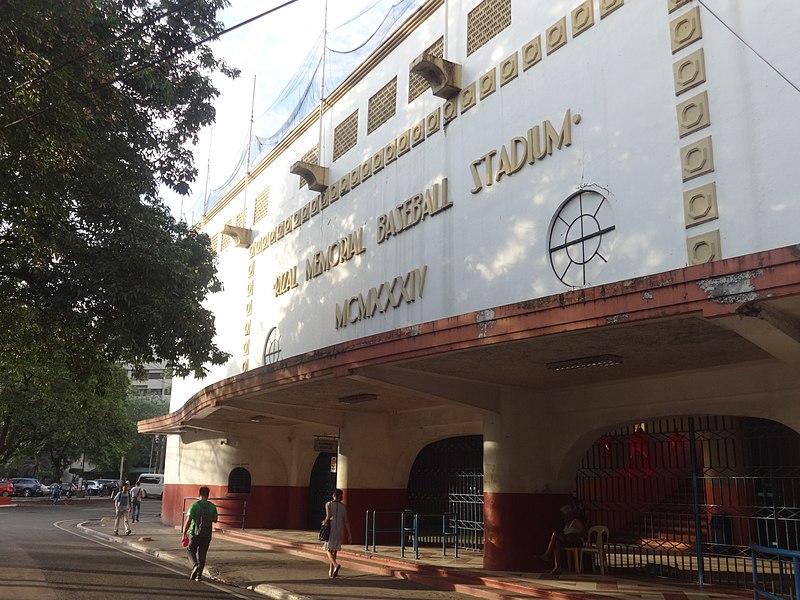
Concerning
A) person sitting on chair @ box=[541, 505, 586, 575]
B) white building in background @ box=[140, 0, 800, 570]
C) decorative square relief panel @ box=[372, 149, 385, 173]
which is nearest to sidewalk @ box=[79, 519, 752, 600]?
person sitting on chair @ box=[541, 505, 586, 575]

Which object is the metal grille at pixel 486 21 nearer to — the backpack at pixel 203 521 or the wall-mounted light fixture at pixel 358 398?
the wall-mounted light fixture at pixel 358 398

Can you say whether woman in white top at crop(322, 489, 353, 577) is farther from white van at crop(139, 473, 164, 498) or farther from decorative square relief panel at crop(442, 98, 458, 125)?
white van at crop(139, 473, 164, 498)

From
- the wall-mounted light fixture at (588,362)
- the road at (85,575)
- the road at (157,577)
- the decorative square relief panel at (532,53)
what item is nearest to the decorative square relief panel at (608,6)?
the decorative square relief panel at (532,53)

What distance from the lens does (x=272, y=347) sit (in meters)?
20.9

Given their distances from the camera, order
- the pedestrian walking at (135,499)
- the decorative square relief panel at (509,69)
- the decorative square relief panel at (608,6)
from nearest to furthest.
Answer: the decorative square relief panel at (608,6), the decorative square relief panel at (509,69), the pedestrian walking at (135,499)

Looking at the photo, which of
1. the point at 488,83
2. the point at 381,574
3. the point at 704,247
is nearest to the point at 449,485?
the point at 381,574

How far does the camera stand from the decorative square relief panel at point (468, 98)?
14.1m

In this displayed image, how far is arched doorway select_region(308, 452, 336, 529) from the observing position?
21.7 meters

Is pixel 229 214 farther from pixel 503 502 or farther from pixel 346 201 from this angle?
pixel 503 502

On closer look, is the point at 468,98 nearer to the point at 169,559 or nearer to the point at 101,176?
the point at 101,176

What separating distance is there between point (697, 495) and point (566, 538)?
2114mm

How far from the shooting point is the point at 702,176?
988 cm

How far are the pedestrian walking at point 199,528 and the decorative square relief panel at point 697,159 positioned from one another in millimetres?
→ 8423

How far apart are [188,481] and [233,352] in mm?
5194
